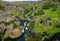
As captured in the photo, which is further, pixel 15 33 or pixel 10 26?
pixel 10 26

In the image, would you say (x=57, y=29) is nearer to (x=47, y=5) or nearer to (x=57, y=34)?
(x=57, y=34)

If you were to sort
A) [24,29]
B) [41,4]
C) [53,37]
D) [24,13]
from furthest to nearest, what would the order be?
[41,4] < [24,13] < [24,29] < [53,37]

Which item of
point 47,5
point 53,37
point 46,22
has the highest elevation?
point 47,5

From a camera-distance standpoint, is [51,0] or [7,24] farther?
[51,0]

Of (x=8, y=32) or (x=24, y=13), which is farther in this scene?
(x=24, y=13)

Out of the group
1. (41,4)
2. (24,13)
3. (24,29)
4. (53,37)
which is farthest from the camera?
(41,4)

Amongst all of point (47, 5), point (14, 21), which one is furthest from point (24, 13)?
point (47, 5)

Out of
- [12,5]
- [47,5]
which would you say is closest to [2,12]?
[12,5]

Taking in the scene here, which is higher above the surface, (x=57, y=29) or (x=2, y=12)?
(x=2, y=12)

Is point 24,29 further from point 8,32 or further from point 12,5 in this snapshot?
point 12,5
